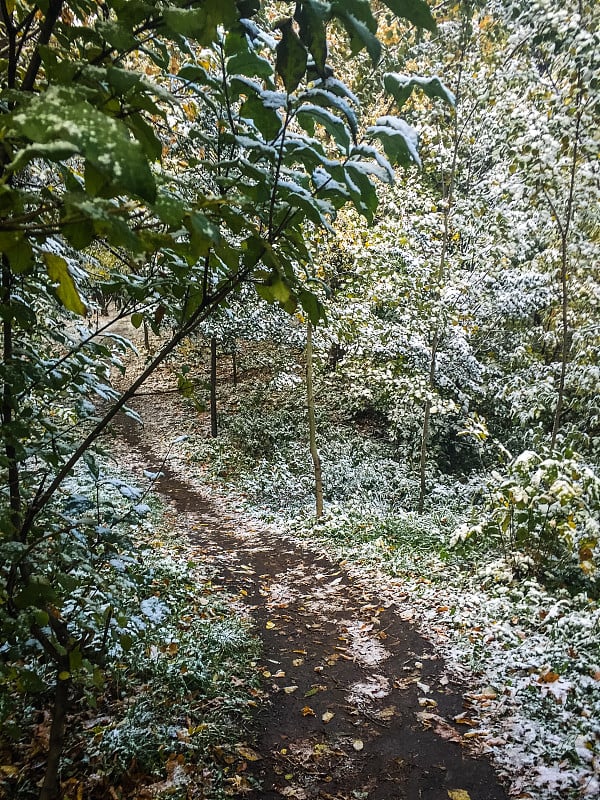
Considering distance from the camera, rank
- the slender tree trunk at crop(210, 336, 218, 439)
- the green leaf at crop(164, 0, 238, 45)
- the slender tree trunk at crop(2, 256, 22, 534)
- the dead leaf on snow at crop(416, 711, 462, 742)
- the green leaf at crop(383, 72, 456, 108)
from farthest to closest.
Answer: the slender tree trunk at crop(210, 336, 218, 439)
the dead leaf on snow at crop(416, 711, 462, 742)
the slender tree trunk at crop(2, 256, 22, 534)
the green leaf at crop(383, 72, 456, 108)
the green leaf at crop(164, 0, 238, 45)

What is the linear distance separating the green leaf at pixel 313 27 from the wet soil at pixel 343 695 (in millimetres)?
1439

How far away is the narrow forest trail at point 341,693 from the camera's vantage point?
3.09 metres

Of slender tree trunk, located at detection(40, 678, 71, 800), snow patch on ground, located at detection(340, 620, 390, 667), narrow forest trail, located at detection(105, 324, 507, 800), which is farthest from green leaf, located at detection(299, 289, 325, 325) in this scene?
snow patch on ground, located at detection(340, 620, 390, 667)

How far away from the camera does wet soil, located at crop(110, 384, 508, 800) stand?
309cm

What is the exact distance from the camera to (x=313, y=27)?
2.82ft

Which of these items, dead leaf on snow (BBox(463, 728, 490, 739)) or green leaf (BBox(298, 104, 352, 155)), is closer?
green leaf (BBox(298, 104, 352, 155))

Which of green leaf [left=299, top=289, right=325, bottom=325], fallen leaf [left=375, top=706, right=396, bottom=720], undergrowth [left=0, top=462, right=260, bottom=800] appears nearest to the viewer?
green leaf [left=299, top=289, right=325, bottom=325]

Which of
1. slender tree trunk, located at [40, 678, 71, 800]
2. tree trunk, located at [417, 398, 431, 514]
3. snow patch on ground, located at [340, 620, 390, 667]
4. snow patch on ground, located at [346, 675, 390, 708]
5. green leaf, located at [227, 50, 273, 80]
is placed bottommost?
snow patch on ground, located at [346, 675, 390, 708]

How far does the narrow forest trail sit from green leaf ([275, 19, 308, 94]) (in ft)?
4.27

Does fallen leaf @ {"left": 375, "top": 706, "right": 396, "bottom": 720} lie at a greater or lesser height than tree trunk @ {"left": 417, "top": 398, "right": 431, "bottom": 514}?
lesser

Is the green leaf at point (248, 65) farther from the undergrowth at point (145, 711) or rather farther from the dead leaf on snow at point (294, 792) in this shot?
the dead leaf on snow at point (294, 792)

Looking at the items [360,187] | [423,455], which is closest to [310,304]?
[360,187]

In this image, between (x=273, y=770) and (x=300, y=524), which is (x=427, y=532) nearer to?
(x=300, y=524)

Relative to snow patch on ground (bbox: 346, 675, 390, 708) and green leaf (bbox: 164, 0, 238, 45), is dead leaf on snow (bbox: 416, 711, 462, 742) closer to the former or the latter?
snow patch on ground (bbox: 346, 675, 390, 708)
